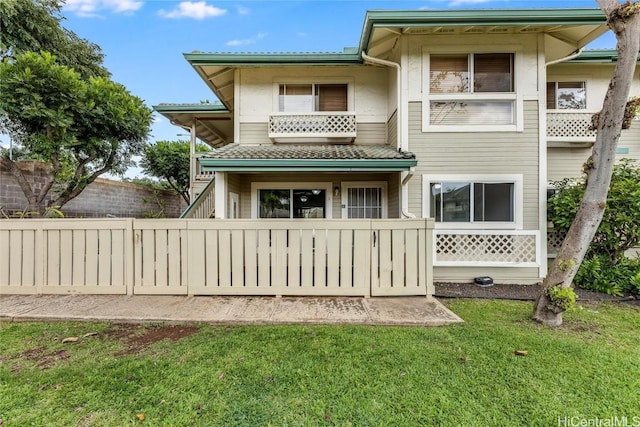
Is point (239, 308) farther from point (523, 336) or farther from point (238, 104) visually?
point (238, 104)

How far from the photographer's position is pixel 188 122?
10148 mm

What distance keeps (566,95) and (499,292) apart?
664cm

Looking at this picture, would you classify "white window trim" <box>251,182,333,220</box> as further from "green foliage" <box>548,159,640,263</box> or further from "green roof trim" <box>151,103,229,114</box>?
"green foliage" <box>548,159,640,263</box>

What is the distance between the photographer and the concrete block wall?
26.5 ft

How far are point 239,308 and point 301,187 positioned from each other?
4913mm

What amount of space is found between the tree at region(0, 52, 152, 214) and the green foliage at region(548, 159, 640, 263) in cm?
1249

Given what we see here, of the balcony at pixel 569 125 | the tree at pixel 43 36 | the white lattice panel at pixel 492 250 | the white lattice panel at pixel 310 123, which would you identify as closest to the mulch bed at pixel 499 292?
the white lattice panel at pixel 492 250

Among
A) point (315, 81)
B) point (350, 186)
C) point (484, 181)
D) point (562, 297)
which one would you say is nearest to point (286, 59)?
point (315, 81)

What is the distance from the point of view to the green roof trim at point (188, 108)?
917cm

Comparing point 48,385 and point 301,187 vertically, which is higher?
point 301,187

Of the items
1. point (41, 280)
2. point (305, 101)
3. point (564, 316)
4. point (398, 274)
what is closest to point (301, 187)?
point (305, 101)

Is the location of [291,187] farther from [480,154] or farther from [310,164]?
[480,154]

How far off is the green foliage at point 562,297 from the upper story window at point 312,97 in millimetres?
6582

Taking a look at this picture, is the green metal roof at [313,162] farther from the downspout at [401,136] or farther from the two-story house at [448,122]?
the downspout at [401,136]
